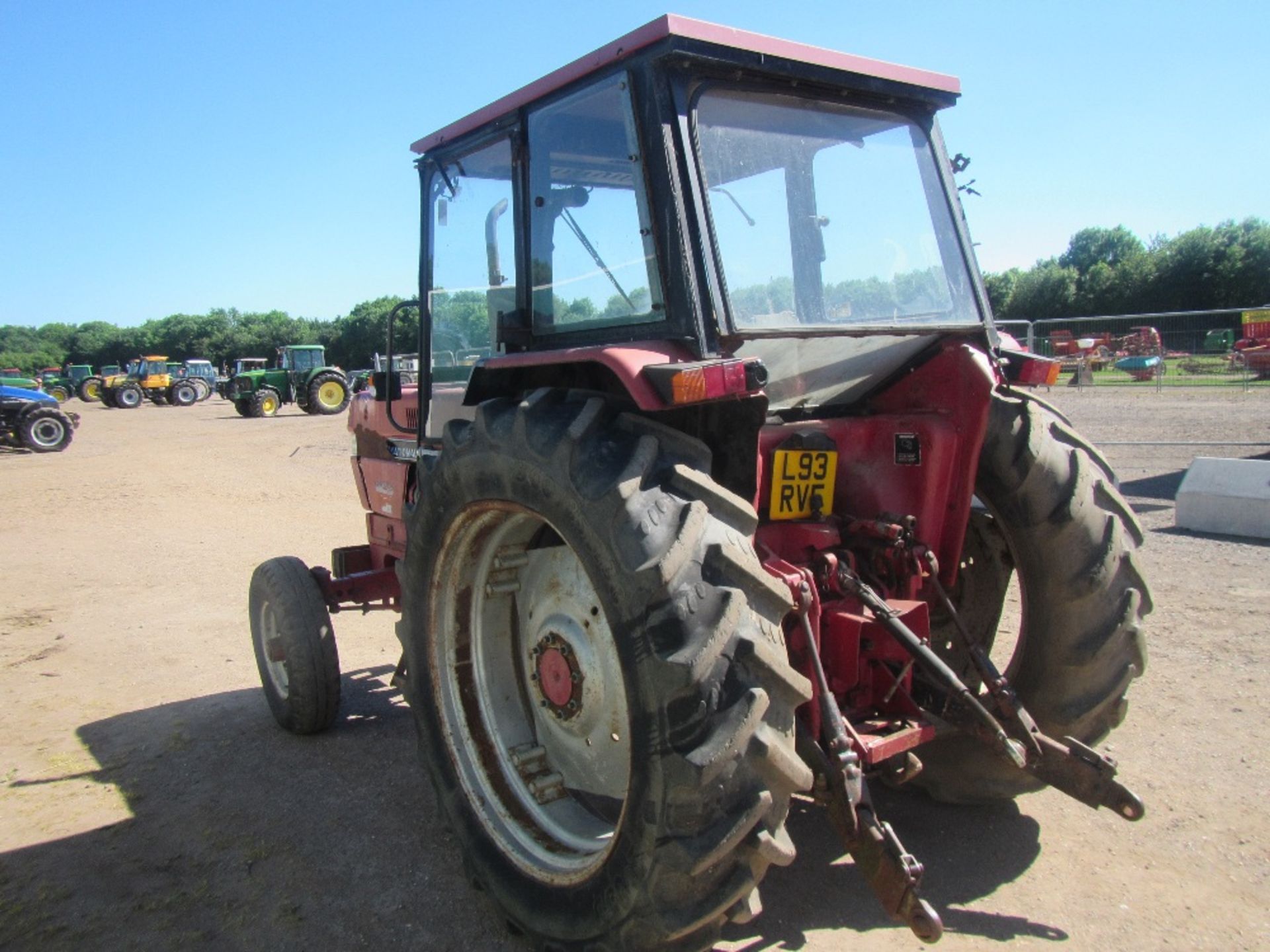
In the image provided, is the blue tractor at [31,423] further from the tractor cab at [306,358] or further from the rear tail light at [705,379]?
the rear tail light at [705,379]

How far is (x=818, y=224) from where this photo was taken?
3186 mm

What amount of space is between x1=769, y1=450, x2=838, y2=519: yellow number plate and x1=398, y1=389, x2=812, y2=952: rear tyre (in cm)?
56

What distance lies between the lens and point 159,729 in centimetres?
470

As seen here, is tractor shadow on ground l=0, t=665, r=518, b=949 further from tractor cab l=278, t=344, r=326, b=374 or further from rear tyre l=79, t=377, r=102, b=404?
rear tyre l=79, t=377, r=102, b=404

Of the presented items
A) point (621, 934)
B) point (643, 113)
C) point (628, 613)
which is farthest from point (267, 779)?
point (643, 113)

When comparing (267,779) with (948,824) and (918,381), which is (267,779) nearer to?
(948,824)

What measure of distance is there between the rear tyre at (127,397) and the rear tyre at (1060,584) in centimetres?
4196

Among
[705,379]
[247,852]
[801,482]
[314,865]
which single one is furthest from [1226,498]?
[247,852]

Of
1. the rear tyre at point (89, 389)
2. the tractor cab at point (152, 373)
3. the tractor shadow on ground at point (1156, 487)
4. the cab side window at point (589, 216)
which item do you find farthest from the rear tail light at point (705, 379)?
the rear tyre at point (89, 389)

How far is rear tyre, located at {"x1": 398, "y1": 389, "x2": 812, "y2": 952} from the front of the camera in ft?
7.04

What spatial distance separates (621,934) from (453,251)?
2.72 meters

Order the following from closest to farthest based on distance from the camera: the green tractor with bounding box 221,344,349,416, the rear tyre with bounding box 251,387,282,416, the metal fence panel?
the metal fence panel, the green tractor with bounding box 221,344,349,416, the rear tyre with bounding box 251,387,282,416

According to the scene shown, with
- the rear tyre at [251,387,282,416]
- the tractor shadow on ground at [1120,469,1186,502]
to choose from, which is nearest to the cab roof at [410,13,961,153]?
the tractor shadow on ground at [1120,469,1186,502]

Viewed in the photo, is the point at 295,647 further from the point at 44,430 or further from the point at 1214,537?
the point at 44,430
